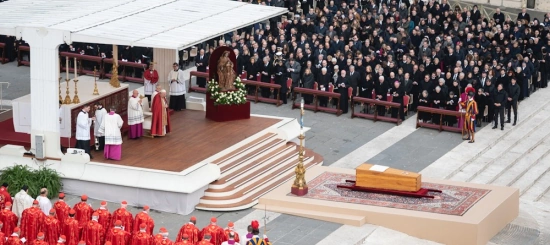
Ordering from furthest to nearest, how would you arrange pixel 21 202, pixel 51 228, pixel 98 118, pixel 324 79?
pixel 324 79 → pixel 98 118 → pixel 21 202 → pixel 51 228

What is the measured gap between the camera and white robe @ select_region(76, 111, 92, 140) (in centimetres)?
3425

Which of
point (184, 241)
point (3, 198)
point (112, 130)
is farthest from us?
point (112, 130)

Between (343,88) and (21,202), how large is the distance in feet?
43.0

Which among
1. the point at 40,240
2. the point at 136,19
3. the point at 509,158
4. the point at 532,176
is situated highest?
the point at 136,19

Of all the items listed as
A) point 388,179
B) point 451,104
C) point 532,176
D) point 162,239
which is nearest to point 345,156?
point 451,104

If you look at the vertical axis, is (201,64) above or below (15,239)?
above

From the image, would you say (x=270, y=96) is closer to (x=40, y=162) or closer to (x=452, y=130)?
(x=452, y=130)

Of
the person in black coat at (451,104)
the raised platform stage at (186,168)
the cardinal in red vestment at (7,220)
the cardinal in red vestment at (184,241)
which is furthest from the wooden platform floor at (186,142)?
the cardinal in red vestment at (184,241)

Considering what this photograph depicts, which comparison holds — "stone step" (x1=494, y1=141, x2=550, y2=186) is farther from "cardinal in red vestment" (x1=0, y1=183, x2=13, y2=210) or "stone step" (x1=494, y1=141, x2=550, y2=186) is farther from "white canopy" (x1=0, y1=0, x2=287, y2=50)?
"cardinal in red vestment" (x1=0, y1=183, x2=13, y2=210)

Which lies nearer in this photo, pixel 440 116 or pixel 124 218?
pixel 124 218

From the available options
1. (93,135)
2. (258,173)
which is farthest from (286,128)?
(93,135)

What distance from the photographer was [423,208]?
32844 mm

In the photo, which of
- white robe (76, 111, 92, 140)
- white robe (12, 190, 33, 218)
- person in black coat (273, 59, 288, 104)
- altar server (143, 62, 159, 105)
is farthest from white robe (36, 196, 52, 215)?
person in black coat (273, 59, 288, 104)

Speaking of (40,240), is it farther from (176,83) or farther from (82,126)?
(176,83)
